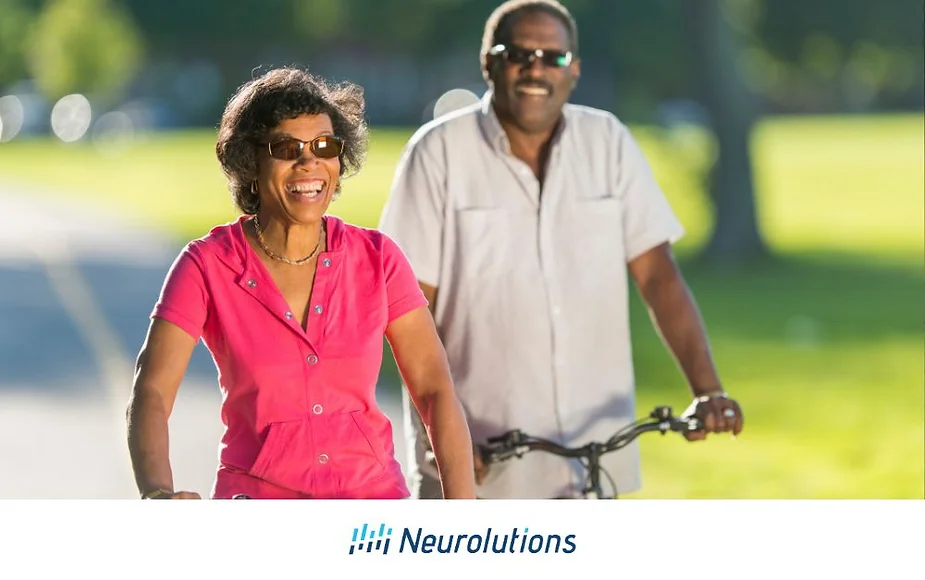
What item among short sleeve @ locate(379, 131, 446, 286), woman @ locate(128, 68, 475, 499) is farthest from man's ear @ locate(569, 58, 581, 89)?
woman @ locate(128, 68, 475, 499)

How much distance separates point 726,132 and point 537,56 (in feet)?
71.0

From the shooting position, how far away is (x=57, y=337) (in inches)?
695

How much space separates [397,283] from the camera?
3.88 m

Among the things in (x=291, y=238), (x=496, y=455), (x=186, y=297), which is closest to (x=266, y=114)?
(x=291, y=238)

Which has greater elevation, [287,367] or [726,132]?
[287,367]

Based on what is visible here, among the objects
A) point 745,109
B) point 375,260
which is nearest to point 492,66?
point 375,260

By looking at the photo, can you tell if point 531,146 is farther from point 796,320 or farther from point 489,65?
point 796,320

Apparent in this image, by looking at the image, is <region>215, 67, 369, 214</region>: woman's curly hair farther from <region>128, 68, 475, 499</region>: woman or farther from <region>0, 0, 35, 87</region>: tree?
<region>0, 0, 35, 87</region>: tree

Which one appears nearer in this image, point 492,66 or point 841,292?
point 492,66

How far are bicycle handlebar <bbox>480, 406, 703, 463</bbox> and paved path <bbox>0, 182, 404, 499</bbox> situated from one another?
16.7 ft

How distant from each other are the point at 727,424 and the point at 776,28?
35600 mm

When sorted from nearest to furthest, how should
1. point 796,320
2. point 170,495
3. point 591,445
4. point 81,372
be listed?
1. point 170,495
2. point 591,445
3. point 81,372
4. point 796,320

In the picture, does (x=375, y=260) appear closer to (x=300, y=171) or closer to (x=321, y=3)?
(x=300, y=171)
